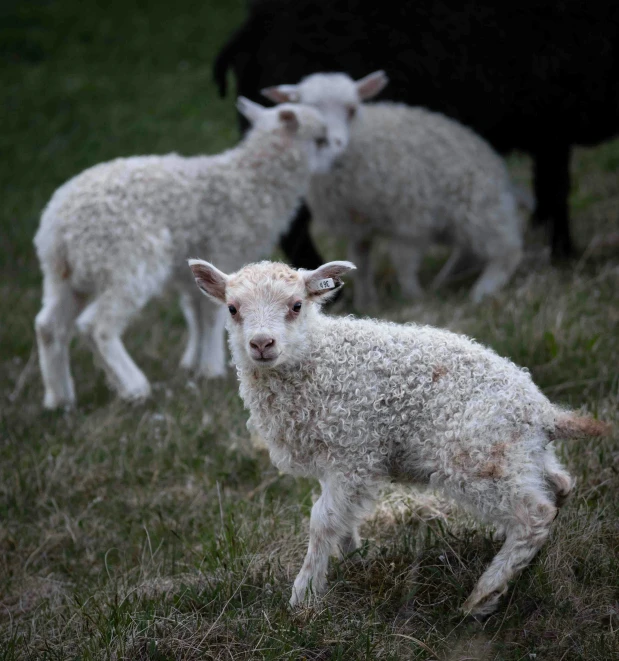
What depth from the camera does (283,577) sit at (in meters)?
3.29

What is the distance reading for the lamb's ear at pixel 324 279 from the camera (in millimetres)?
3205

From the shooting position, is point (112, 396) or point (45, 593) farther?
point (112, 396)

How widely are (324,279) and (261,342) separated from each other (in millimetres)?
371

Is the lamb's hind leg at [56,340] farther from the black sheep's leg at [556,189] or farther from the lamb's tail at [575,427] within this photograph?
the black sheep's leg at [556,189]

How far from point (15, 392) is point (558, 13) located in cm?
503

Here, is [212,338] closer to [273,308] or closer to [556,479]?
[273,308]

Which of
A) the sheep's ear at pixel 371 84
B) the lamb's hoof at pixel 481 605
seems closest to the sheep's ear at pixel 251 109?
the sheep's ear at pixel 371 84

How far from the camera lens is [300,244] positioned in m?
7.53

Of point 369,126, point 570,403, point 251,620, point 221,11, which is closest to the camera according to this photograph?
point 251,620

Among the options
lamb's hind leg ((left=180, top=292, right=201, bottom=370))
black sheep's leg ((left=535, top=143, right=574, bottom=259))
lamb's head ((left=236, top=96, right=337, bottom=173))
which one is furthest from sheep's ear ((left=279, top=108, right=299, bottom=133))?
black sheep's leg ((left=535, top=143, right=574, bottom=259))

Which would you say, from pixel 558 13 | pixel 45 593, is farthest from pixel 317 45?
pixel 45 593

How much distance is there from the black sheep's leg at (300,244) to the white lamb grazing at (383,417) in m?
4.19

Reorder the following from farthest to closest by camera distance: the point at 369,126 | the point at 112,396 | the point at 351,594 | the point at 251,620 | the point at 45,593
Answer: the point at 369,126
the point at 112,396
the point at 45,593
the point at 351,594
the point at 251,620

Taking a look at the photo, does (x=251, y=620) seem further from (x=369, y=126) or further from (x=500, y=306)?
(x=369, y=126)
